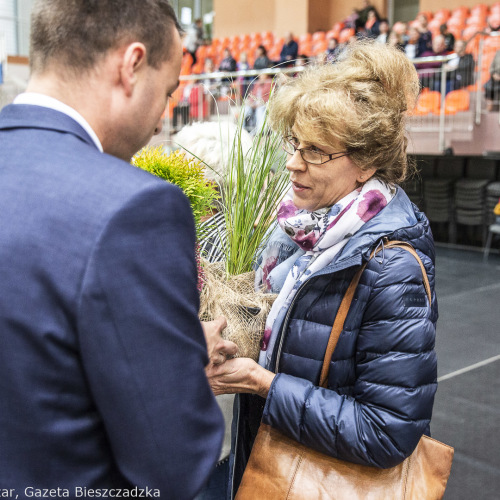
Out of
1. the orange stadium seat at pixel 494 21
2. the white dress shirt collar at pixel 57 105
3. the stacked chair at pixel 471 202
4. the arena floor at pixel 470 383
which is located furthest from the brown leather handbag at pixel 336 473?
the orange stadium seat at pixel 494 21

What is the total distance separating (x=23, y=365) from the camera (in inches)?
26.7

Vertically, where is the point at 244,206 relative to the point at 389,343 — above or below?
above

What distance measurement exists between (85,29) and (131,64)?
0.23 ft

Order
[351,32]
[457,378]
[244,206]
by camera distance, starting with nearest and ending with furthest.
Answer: [244,206] < [457,378] < [351,32]

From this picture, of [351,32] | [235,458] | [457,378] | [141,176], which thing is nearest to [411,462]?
[235,458]

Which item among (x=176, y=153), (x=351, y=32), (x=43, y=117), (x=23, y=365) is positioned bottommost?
(x=23, y=365)

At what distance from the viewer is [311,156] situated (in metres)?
1.37

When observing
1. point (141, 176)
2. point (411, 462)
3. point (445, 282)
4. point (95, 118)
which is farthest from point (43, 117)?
point (445, 282)

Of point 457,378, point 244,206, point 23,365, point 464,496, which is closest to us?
point 23,365

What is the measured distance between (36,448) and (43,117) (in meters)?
0.41

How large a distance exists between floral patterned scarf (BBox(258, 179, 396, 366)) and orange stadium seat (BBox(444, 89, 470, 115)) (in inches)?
302

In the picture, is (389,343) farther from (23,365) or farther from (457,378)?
(457,378)

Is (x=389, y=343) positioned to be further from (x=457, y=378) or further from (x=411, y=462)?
(x=457, y=378)

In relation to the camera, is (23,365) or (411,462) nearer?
(23,365)
